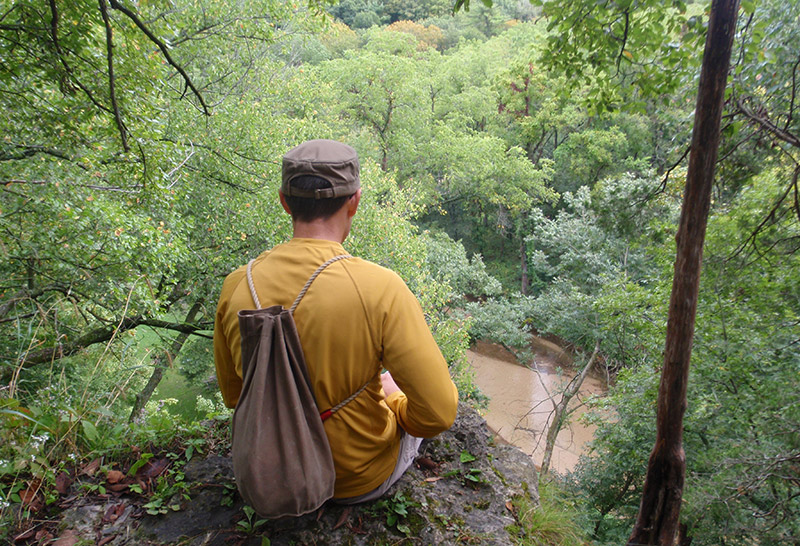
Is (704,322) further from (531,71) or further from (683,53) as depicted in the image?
(531,71)

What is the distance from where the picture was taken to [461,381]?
37.4 feet

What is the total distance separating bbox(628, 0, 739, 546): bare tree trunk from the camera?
207 centimetres

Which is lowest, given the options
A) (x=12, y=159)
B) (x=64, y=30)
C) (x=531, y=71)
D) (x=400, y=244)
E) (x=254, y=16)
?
(x=400, y=244)

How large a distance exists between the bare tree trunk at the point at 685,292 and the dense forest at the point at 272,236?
368 millimetres

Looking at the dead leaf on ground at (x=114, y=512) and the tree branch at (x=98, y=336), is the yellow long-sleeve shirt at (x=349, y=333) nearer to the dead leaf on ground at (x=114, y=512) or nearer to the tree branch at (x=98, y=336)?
the dead leaf on ground at (x=114, y=512)

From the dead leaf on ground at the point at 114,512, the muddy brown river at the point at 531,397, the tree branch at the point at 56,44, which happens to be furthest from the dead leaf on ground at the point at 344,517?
the muddy brown river at the point at 531,397

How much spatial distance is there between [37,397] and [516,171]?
19.9m

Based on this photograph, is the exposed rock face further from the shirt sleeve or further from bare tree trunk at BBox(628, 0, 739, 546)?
the shirt sleeve

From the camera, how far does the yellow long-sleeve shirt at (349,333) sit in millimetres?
1467

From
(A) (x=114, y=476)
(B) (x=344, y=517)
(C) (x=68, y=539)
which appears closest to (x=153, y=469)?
(A) (x=114, y=476)

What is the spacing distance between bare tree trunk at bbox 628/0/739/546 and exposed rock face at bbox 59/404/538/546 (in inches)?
24.2

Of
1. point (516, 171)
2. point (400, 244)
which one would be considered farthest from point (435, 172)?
point (400, 244)

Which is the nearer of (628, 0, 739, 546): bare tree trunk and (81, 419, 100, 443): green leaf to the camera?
(628, 0, 739, 546): bare tree trunk

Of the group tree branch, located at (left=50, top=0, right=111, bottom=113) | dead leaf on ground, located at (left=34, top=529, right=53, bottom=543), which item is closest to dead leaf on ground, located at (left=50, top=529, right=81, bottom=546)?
dead leaf on ground, located at (left=34, top=529, right=53, bottom=543)
